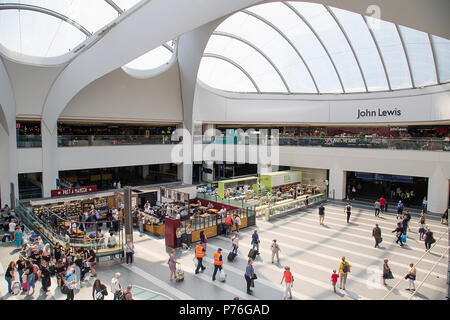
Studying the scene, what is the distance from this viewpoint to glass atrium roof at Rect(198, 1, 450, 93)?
69.5 feet

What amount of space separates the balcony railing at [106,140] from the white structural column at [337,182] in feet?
47.0

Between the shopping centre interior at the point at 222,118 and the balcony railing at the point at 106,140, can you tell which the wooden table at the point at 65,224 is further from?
the balcony railing at the point at 106,140

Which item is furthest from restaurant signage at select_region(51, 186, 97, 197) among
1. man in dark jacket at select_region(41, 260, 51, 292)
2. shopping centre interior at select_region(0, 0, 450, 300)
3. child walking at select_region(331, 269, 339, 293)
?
child walking at select_region(331, 269, 339, 293)

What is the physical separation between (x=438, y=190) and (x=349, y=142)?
6.81 meters

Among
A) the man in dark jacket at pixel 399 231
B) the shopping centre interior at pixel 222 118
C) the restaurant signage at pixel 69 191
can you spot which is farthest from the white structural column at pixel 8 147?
the man in dark jacket at pixel 399 231

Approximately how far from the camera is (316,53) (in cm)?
2552

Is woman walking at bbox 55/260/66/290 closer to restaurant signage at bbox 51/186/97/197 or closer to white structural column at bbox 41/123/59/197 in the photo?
restaurant signage at bbox 51/186/97/197

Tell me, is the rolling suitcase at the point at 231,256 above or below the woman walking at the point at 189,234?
below

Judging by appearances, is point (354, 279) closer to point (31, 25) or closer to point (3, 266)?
point (3, 266)

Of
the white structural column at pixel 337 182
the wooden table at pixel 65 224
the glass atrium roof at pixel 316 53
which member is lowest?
the wooden table at pixel 65 224

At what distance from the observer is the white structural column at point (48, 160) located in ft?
70.4

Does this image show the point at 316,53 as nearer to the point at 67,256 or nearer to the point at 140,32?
the point at 140,32

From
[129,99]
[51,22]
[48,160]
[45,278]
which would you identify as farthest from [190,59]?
[45,278]
